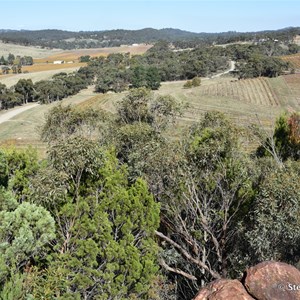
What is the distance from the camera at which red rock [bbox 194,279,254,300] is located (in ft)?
42.3

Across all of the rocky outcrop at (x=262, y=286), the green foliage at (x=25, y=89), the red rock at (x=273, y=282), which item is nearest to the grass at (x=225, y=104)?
the green foliage at (x=25, y=89)

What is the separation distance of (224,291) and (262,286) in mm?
1277

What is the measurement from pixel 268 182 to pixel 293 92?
8789 cm

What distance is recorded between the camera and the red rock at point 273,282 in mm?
13023

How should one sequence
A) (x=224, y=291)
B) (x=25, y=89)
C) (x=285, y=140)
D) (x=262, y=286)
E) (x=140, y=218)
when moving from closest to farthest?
(x=224, y=291) < (x=262, y=286) < (x=140, y=218) < (x=285, y=140) < (x=25, y=89)

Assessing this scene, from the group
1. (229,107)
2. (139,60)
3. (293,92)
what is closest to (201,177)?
(229,107)

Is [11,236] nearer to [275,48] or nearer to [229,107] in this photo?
[229,107]

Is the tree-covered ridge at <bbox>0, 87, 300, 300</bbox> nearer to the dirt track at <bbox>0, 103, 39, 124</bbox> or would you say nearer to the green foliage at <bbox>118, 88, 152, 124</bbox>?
the green foliage at <bbox>118, 88, 152, 124</bbox>

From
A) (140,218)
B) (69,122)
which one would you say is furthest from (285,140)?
(140,218)

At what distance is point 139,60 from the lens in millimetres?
182375

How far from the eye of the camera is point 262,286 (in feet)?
43.3

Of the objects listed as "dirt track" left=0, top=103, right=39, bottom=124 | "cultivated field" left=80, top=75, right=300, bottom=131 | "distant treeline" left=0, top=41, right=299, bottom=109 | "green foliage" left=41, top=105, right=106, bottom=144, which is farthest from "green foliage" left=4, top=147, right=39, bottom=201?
"distant treeline" left=0, top=41, right=299, bottom=109

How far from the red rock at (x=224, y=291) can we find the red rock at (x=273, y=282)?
0.96ft

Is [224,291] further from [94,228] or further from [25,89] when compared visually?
[25,89]
